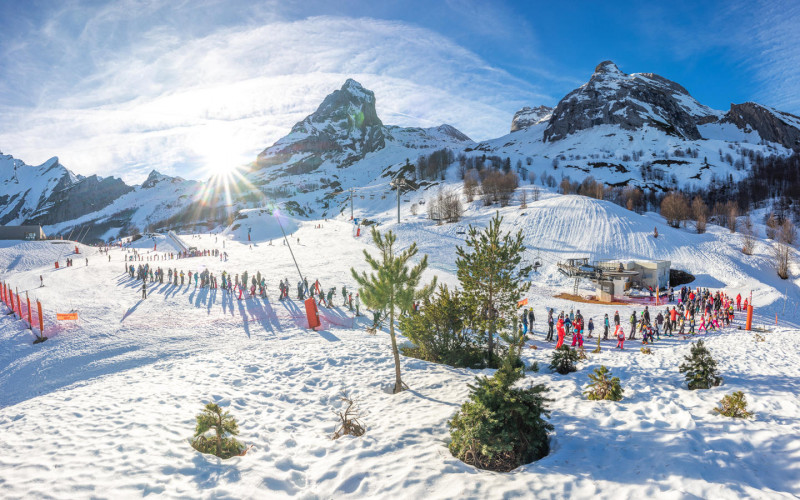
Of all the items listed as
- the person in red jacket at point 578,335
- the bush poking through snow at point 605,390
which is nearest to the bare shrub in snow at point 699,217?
the person in red jacket at point 578,335

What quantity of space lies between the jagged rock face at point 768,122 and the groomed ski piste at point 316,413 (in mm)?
220935

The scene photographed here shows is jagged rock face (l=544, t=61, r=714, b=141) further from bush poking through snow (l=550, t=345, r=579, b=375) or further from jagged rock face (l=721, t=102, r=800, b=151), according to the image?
bush poking through snow (l=550, t=345, r=579, b=375)

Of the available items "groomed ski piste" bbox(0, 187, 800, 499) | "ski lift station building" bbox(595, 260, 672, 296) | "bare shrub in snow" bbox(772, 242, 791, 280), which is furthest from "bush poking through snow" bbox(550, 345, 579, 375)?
"bare shrub in snow" bbox(772, 242, 791, 280)

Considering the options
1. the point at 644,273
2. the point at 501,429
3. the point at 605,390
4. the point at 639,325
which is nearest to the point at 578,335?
the point at 639,325

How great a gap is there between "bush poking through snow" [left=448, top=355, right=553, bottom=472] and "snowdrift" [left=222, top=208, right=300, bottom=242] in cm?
6596

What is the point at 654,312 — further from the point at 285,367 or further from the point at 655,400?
the point at 285,367

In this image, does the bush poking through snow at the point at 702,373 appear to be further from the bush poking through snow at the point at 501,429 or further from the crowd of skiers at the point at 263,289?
the crowd of skiers at the point at 263,289

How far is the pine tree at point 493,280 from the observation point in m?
12.9

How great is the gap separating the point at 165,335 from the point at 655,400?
20.5 metres

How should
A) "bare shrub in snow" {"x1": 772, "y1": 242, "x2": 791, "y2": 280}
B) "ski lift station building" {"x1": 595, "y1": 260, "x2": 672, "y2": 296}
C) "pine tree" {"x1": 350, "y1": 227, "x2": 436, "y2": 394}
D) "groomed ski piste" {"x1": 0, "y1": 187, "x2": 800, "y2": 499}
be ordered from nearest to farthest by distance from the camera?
1. "groomed ski piste" {"x1": 0, "y1": 187, "x2": 800, "y2": 499}
2. "pine tree" {"x1": 350, "y1": 227, "x2": 436, "y2": 394}
3. "ski lift station building" {"x1": 595, "y1": 260, "x2": 672, "y2": 296}
4. "bare shrub in snow" {"x1": 772, "y1": 242, "x2": 791, "y2": 280}

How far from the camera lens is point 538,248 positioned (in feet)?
155

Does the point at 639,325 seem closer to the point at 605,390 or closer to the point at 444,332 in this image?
the point at 444,332

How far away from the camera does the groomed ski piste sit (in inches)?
225

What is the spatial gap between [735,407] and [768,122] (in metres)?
254
